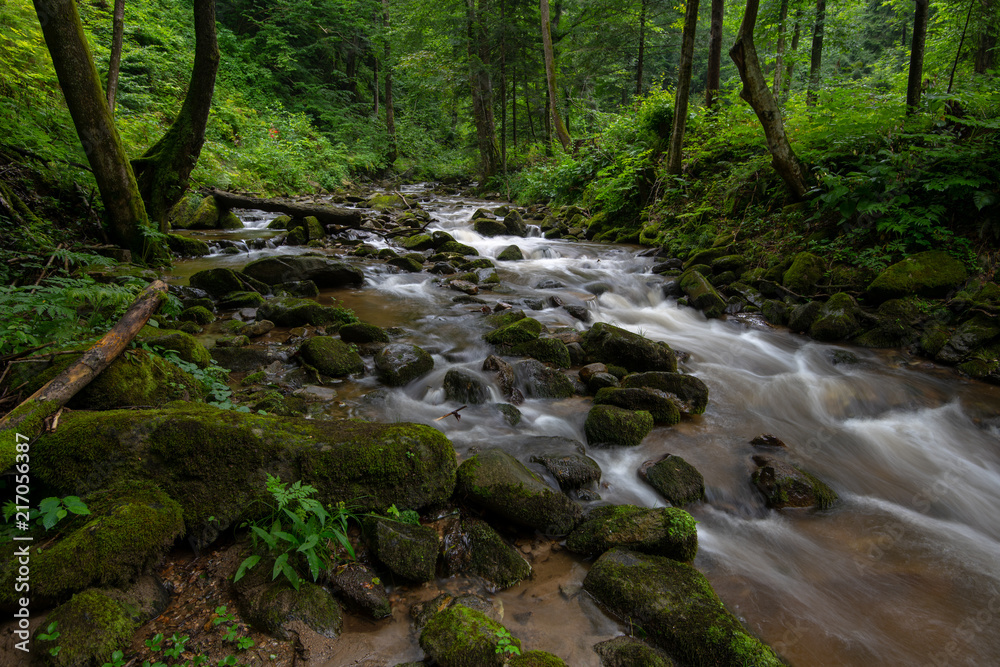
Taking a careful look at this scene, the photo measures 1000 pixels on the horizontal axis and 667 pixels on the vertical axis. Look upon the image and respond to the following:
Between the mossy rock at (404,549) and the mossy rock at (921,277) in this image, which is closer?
the mossy rock at (404,549)

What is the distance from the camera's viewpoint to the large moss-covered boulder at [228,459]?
2.58 meters

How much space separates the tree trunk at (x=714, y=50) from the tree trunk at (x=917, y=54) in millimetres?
4976

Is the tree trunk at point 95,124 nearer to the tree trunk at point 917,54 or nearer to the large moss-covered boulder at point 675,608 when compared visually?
the large moss-covered boulder at point 675,608

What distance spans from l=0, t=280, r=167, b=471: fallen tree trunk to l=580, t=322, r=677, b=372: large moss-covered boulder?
16.0 ft

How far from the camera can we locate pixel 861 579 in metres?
3.40

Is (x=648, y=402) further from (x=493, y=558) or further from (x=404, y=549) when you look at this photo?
(x=404, y=549)

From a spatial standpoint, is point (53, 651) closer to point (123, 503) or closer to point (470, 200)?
point (123, 503)

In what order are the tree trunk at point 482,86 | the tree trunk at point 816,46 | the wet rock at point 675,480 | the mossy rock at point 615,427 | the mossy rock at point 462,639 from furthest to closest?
the tree trunk at point 482,86
the tree trunk at point 816,46
the mossy rock at point 615,427
the wet rock at point 675,480
the mossy rock at point 462,639

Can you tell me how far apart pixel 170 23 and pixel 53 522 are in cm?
2506

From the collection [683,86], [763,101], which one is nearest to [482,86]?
[683,86]

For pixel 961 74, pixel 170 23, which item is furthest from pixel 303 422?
pixel 170 23

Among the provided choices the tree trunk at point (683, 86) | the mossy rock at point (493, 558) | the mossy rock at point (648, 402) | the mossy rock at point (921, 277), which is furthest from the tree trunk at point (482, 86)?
the mossy rock at point (493, 558)

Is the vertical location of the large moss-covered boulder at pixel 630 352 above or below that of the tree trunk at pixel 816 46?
below

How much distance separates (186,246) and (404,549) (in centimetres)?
954
